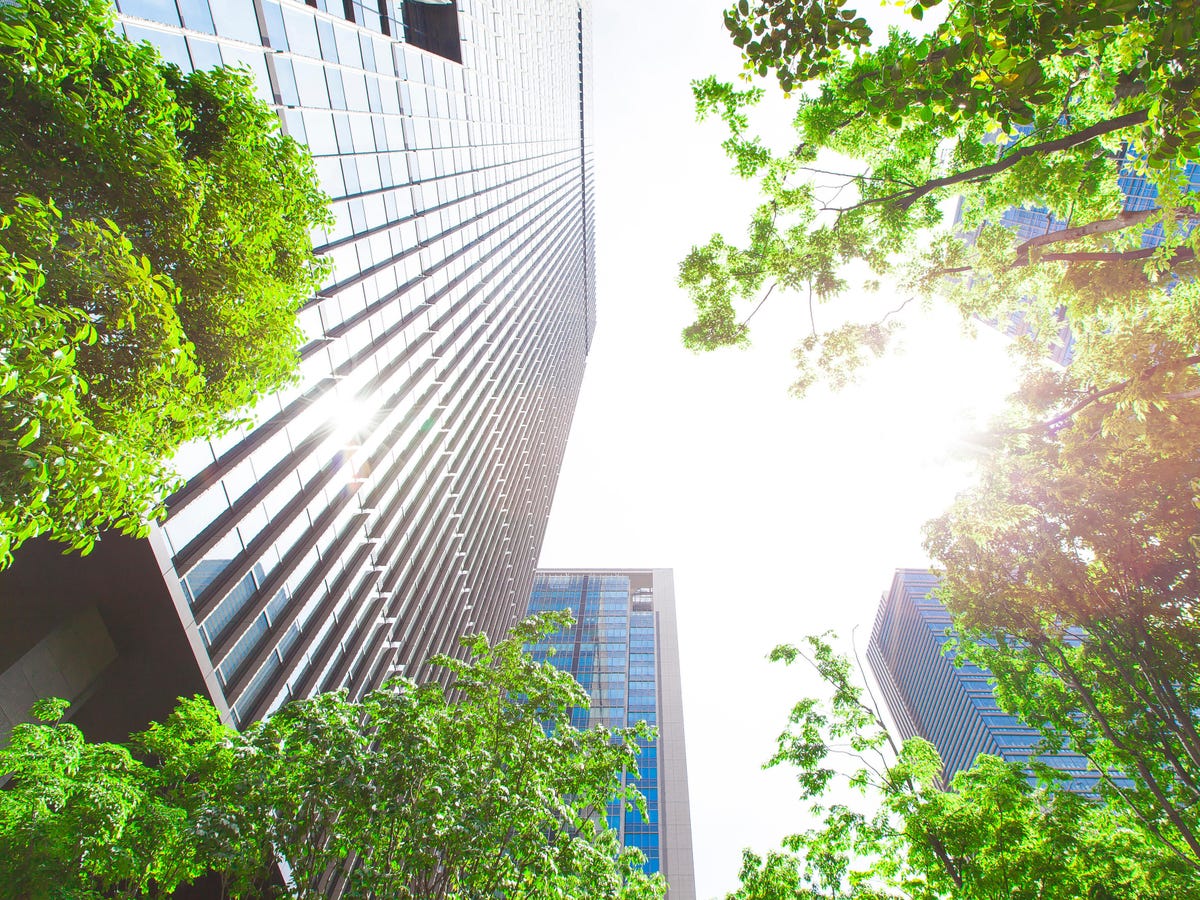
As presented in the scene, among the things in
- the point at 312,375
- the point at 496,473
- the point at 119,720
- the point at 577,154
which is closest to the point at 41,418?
the point at 119,720

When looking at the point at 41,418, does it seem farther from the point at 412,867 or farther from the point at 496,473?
the point at 496,473

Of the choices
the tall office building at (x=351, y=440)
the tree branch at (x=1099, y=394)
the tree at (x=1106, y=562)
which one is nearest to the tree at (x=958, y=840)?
the tree at (x=1106, y=562)

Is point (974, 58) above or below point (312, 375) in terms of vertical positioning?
below

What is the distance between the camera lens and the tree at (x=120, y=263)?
4.18 m

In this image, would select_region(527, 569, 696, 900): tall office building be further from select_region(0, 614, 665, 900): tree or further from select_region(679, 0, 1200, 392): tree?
select_region(679, 0, 1200, 392): tree

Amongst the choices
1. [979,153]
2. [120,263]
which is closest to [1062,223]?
[979,153]

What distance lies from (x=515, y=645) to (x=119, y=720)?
9.29 m

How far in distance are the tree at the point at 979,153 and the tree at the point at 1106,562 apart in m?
2.29

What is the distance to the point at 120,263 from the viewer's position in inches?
191

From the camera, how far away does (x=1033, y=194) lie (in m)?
10.6

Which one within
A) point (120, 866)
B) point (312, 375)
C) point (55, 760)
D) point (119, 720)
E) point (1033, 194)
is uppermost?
point (312, 375)

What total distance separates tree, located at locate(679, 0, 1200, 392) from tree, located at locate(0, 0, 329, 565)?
6.15 metres

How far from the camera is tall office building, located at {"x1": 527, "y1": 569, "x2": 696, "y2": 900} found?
203 feet

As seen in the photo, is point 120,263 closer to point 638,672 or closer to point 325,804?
point 325,804
